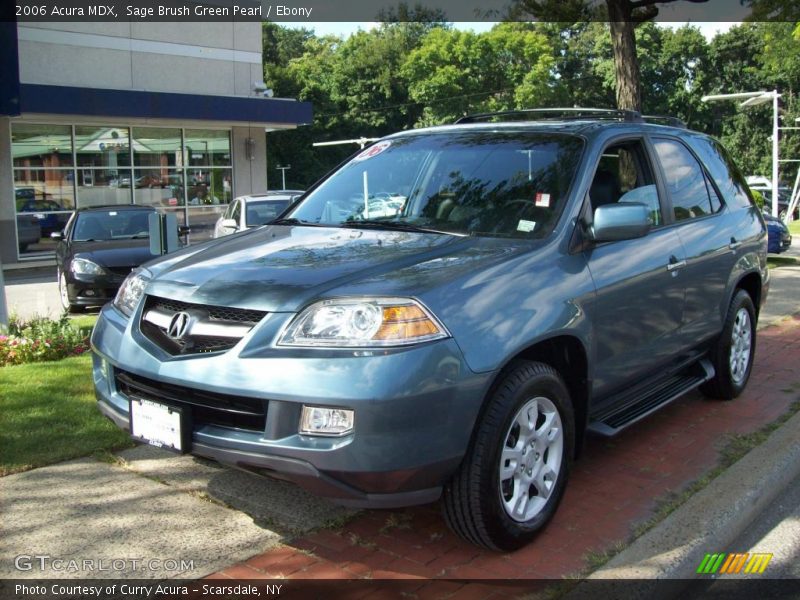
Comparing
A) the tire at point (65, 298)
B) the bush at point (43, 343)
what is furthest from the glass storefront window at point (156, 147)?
the bush at point (43, 343)

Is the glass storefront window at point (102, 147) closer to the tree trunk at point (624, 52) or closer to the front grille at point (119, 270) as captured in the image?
the front grille at point (119, 270)

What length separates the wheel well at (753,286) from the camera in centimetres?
597

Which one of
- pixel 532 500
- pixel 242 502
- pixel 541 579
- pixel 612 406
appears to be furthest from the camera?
pixel 612 406

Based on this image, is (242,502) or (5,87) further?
(5,87)

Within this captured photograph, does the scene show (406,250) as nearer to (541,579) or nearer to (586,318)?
(586,318)

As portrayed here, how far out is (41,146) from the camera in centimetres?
1938

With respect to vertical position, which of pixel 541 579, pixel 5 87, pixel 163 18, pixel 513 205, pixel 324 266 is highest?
pixel 163 18

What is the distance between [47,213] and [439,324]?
18.8 meters

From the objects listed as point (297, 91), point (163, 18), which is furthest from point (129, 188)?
point (297, 91)

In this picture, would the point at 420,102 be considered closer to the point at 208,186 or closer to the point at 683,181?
the point at 208,186

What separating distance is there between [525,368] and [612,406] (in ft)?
3.91

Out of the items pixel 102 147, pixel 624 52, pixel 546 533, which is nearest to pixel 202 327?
pixel 546 533

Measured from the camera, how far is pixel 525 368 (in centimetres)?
340

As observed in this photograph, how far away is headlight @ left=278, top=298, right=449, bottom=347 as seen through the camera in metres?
3.02
